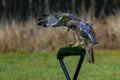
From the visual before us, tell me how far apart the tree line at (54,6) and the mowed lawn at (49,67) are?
904cm

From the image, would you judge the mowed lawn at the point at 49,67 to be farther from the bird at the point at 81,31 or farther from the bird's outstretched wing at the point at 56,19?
the bird at the point at 81,31

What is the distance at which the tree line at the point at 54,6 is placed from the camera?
88.7 feet

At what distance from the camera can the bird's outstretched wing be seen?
30.6ft

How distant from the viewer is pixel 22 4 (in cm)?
2862

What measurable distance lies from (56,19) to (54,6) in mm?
19814

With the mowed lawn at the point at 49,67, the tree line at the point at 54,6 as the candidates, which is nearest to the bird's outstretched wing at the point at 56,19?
the mowed lawn at the point at 49,67

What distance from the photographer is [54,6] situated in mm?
29219

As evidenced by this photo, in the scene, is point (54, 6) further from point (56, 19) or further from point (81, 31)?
point (81, 31)

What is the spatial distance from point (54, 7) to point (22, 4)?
63.5 inches

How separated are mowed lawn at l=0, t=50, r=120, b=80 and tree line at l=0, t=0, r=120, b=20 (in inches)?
356

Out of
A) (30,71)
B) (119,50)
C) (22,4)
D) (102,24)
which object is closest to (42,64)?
(30,71)

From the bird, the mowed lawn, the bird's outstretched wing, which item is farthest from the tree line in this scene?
the bird

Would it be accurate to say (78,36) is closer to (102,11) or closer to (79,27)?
(79,27)

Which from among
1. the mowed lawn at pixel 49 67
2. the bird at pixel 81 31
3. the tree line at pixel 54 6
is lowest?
the tree line at pixel 54 6
